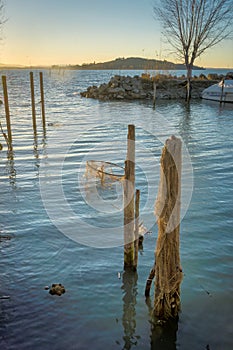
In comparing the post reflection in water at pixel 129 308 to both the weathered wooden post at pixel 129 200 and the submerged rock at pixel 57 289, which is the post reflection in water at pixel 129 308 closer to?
the weathered wooden post at pixel 129 200

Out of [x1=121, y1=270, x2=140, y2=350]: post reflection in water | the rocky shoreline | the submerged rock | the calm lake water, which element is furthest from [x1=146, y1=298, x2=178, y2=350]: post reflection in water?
the rocky shoreline

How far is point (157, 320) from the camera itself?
4984mm

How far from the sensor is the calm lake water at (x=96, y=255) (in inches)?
190

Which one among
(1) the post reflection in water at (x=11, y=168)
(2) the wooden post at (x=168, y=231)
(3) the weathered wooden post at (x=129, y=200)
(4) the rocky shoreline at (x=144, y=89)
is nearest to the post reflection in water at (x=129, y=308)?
(3) the weathered wooden post at (x=129, y=200)

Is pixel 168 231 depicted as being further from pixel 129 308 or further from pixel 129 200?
pixel 129 308

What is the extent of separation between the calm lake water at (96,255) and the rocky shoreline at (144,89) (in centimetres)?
2237

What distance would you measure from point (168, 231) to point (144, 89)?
3466cm

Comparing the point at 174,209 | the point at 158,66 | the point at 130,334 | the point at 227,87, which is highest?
the point at 158,66

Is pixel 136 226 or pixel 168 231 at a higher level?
pixel 168 231

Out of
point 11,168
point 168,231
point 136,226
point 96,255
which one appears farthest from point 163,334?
point 11,168

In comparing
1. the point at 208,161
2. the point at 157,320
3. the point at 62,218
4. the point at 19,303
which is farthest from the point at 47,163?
the point at 157,320

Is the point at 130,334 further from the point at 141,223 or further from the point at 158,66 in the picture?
the point at 158,66

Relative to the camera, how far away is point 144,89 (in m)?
37.8

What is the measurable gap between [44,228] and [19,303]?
260 centimetres
